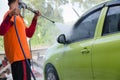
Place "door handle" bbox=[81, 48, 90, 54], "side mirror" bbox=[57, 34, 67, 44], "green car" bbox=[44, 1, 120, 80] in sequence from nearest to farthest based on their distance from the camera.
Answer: "green car" bbox=[44, 1, 120, 80]
"door handle" bbox=[81, 48, 90, 54]
"side mirror" bbox=[57, 34, 67, 44]

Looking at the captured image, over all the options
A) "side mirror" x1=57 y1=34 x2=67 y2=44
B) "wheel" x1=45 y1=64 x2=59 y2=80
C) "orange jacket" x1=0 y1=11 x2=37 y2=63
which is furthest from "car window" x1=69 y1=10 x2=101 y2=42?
"orange jacket" x1=0 y1=11 x2=37 y2=63

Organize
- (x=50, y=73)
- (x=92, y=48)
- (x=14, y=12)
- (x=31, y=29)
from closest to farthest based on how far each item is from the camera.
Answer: (x=14, y=12) < (x=31, y=29) < (x=92, y=48) < (x=50, y=73)

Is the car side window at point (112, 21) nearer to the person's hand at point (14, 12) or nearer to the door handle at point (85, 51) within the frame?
the door handle at point (85, 51)

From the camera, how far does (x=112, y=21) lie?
5020 millimetres

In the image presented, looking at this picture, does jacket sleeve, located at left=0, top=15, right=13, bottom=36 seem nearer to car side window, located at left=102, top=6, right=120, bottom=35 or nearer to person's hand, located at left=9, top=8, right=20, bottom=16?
person's hand, located at left=9, top=8, right=20, bottom=16

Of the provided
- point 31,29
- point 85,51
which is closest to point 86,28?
point 85,51

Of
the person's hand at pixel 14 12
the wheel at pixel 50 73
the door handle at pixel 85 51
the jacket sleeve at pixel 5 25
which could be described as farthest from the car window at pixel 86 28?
the person's hand at pixel 14 12

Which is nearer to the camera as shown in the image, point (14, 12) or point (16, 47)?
point (14, 12)

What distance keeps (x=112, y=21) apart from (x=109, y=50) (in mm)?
556

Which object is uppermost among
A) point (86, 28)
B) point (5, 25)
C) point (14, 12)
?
point (14, 12)

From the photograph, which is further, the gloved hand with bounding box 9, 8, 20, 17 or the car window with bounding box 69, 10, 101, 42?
the car window with bounding box 69, 10, 101, 42

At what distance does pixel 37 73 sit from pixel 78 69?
190 inches

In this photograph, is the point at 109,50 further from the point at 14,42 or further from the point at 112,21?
the point at 14,42

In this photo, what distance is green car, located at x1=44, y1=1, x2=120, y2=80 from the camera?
15.2 ft
